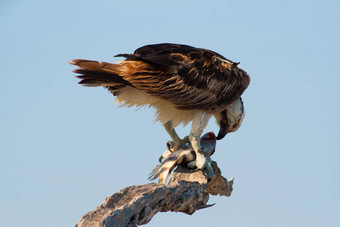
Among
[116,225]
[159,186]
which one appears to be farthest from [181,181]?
[116,225]

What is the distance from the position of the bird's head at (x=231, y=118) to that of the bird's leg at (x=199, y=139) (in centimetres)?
64

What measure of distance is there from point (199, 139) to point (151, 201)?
1795mm

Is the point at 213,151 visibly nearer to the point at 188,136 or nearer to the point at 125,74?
the point at 188,136

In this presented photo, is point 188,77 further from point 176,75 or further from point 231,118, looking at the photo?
point 231,118

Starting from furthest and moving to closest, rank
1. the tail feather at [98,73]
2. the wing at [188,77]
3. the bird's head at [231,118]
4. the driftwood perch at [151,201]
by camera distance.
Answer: the bird's head at [231,118]
the wing at [188,77]
the tail feather at [98,73]
the driftwood perch at [151,201]

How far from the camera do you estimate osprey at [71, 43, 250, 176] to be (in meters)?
7.11

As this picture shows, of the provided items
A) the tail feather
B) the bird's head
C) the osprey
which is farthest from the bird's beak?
the tail feather

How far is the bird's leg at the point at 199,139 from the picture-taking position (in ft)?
24.2

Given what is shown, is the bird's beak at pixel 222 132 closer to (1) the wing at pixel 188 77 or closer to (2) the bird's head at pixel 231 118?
(2) the bird's head at pixel 231 118

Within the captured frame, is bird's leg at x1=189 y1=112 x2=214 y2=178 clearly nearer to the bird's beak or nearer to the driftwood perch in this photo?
the driftwood perch

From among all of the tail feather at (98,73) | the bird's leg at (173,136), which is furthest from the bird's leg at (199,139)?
the tail feather at (98,73)

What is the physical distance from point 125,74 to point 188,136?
1075mm

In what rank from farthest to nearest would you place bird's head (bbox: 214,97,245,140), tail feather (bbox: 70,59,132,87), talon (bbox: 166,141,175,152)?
bird's head (bbox: 214,97,245,140), talon (bbox: 166,141,175,152), tail feather (bbox: 70,59,132,87)

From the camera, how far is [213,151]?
783cm
